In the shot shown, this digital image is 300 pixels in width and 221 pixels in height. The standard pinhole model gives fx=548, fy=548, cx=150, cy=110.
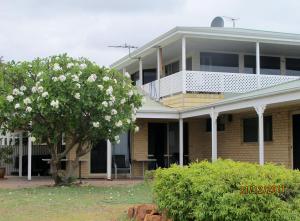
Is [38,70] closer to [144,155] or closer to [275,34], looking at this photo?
[144,155]

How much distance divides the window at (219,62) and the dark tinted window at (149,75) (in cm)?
567

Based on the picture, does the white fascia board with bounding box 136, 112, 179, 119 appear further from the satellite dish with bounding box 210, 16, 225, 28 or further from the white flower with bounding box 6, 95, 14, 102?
the white flower with bounding box 6, 95, 14, 102

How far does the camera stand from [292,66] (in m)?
23.8

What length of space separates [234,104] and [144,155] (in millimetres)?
6558

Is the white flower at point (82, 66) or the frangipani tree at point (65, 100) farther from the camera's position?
the white flower at point (82, 66)

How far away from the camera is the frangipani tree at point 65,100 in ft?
50.5

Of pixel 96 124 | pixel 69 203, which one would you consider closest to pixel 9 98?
pixel 96 124

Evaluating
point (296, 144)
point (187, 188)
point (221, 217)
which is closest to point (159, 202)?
point (187, 188)

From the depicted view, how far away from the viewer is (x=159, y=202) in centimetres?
852

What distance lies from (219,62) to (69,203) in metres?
12.3

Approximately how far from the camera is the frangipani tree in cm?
1538

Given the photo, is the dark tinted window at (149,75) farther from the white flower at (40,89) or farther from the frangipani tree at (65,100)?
the white flower at (40,89)
